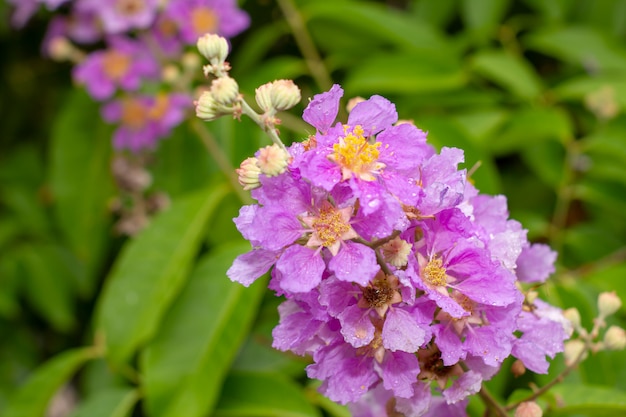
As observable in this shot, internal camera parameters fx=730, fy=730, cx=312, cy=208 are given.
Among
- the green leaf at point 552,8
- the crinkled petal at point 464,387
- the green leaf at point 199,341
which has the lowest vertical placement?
the green leaf at point 552,8

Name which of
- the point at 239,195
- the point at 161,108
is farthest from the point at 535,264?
the point at 161,108

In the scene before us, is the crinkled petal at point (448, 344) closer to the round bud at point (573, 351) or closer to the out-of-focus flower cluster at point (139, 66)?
the round bud at point (573, 351)

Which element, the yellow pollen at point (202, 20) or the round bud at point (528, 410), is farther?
the yellow pollen at point (202, 20)

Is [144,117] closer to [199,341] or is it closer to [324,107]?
[199,341]

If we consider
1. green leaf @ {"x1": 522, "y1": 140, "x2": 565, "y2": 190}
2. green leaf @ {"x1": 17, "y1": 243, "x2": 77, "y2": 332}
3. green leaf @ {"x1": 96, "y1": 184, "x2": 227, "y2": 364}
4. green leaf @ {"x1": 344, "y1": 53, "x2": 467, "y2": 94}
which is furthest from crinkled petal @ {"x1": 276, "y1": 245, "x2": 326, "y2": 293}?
green leaf @ {"x1": 17, "y1": 243, "x2": 77, "y2": 332}

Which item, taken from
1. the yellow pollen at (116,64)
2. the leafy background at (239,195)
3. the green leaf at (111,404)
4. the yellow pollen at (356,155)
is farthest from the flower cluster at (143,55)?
the yellow pollen at (356,155)

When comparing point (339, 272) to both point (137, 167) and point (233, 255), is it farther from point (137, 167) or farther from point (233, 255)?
point (137, 167)

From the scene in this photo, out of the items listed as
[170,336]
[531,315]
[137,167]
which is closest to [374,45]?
[137,167]
